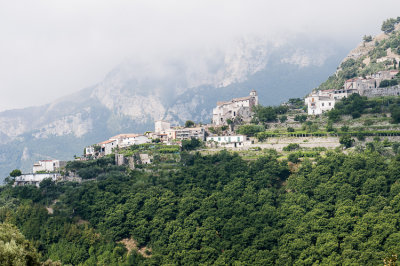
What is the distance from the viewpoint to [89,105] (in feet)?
524

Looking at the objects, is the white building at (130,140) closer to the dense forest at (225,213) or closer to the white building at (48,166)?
the white building at (48,166)

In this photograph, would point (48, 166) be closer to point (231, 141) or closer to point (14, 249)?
point (231, 141)

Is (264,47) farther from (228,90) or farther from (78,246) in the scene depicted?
(78,246)

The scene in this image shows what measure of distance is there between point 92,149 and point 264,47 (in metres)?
92.1

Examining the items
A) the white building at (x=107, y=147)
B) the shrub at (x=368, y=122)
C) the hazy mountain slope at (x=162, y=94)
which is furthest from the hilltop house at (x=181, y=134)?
the hazy mountain slope at (x=162, y=94)

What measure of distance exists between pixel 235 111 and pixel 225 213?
26.6 m

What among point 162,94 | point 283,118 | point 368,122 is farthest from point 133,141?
point 162,94

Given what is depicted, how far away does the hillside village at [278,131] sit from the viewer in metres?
52.4

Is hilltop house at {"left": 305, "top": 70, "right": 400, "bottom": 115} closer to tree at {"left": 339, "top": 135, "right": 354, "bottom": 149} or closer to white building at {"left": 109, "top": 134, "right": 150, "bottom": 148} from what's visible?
tree at {"left": 339, "top": 135, "right": 354, "bottom": 149}

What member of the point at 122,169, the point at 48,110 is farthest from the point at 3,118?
the point at 122,169

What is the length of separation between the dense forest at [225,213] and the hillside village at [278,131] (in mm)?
3560

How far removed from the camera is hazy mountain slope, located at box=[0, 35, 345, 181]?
13575 centimetres

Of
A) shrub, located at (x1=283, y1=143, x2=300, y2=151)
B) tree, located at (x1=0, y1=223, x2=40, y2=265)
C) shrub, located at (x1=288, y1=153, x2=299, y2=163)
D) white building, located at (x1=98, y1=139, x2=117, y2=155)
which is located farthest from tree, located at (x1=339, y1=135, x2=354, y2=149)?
tree, located at (x1=0, y1=223, x2=40, y2=265)

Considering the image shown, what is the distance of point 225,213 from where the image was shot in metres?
42.9
